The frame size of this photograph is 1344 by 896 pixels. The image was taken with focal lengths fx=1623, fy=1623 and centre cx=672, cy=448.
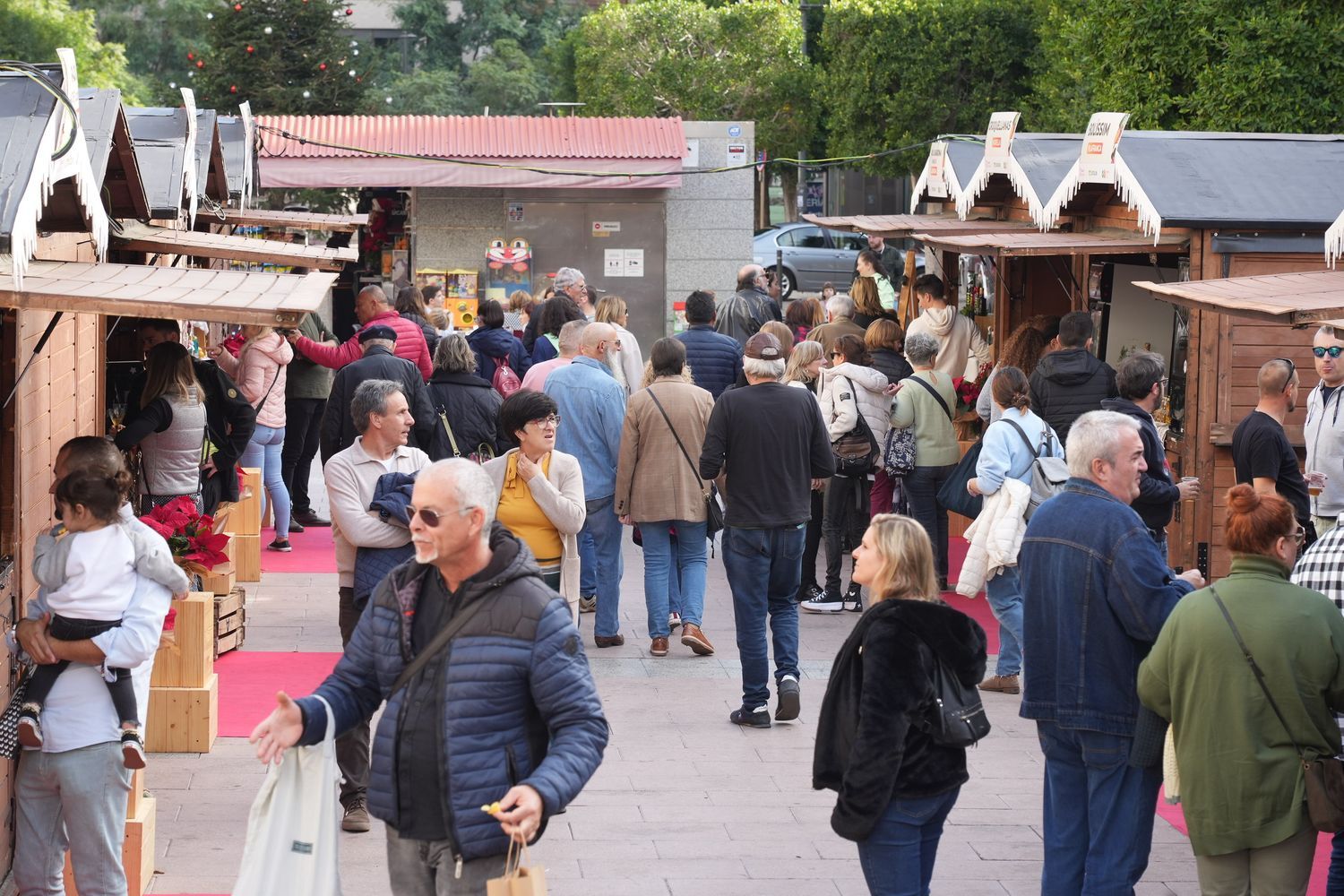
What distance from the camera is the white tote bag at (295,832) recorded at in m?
4.33

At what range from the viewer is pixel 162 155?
368 inches

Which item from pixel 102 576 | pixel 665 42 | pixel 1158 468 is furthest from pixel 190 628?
pixel 665 42

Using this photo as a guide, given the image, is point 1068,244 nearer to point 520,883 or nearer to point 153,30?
point 520,883

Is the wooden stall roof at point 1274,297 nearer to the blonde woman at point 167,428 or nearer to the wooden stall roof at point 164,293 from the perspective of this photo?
the wooden stall roof at point 164,293

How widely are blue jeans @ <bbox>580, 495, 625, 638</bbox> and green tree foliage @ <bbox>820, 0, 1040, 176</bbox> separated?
76.4 feet

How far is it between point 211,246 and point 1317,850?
5595 millimetres

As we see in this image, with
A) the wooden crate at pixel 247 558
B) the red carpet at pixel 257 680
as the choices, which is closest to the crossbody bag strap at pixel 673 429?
the red carpet at pixel 257 680

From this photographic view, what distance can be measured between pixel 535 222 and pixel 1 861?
15335mm

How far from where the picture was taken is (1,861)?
5750 mm

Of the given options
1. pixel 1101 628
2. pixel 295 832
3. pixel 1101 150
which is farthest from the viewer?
pixel 1101 150

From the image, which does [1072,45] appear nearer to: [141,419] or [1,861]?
[141,419]

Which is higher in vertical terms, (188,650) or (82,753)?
(82,753)

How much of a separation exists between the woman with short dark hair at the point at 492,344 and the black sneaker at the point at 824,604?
264 centimetres

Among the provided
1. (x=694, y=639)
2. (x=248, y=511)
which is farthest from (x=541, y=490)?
(x=248, y=511)
